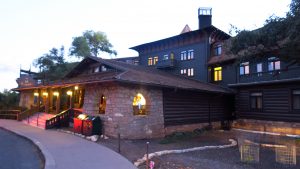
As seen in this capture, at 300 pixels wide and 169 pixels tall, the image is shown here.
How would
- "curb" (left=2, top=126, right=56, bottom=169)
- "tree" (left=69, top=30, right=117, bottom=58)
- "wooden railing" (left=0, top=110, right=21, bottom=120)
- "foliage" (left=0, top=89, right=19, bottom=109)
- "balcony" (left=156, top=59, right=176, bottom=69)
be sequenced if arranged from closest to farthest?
1. "curb" (left=2, top=126, right=56, bottom=169)
2. "wooden railing" (left=0, top=110, right=21, bottom=120)
3. "balcony" (left=156, top=59, right=176, bottom=69)
4. "foliage" (left=0, top=89, right=19, bottom=109)
5. "tree" (left=69, top=30, right=117, bottom=58)

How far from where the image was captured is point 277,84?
2095 cm

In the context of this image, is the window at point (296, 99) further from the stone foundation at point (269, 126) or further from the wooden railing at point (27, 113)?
the wooden railing at point (27, 113)

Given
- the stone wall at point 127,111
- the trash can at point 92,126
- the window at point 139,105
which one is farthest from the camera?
the window at point 139,105

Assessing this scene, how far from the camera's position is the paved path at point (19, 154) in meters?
9.02

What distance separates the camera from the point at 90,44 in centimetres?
5059

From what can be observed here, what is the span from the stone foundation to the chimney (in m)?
13.3

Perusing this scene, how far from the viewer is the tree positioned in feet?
154

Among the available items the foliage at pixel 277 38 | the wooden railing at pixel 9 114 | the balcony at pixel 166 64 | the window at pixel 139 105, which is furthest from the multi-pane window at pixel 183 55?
the wooden railing at pixel 9 114

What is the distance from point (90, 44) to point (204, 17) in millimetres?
25781

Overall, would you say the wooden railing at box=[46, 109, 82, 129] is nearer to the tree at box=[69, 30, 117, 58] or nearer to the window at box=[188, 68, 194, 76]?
the window at box=[188, 68, 194, 76]

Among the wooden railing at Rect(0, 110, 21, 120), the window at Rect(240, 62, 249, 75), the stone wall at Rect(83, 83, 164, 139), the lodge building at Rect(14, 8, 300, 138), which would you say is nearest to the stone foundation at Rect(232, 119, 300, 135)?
the lodge building at Rect(14, 8, 300, 138)

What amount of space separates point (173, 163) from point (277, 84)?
Answer: 1506 centimetres

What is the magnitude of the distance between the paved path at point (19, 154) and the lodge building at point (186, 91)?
4470 mm

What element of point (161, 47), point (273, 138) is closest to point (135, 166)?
point (273, 138)
